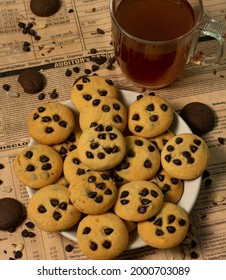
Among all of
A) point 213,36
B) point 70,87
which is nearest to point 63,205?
point 70,87

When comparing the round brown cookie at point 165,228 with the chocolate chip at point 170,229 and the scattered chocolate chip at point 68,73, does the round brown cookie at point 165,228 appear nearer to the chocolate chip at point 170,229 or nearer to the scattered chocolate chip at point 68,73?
the chocolate chip at point 170,229

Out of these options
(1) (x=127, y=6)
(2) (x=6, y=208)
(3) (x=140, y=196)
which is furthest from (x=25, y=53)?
(3) (x=140, y=196)

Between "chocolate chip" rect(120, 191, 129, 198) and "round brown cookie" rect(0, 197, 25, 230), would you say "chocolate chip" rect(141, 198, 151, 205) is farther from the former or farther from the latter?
"round brown cookie" rect(0, 197, 25, 230)

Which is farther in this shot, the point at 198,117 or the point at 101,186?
the point at 198,117

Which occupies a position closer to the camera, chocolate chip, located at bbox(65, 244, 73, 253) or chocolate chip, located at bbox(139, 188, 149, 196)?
chocolate chip, located at bbox(139, 188, 149, 196)

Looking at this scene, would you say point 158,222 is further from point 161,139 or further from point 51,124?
point 51,124

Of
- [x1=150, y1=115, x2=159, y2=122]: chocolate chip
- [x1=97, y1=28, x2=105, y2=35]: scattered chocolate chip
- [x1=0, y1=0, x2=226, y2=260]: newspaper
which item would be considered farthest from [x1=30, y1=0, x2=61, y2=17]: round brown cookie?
[x1=150, y1=115, x2=159, y2=122]: chocolate chip
